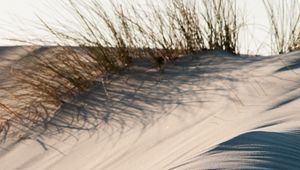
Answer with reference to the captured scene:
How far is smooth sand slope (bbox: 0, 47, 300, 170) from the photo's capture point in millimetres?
4160

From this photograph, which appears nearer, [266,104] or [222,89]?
[266,104]

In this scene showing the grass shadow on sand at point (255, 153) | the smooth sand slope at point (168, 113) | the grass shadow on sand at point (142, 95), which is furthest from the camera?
the grass shadow on sand at point (142, 95)

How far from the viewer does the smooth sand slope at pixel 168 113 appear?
4160mm

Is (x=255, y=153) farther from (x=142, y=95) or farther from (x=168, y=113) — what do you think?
(x=142, y=95)

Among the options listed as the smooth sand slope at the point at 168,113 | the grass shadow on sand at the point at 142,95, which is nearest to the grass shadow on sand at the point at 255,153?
the smooth sand slope at the point at 168,113

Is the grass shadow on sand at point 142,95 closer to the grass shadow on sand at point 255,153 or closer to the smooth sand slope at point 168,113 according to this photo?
the smooth sand slope at point 168,113

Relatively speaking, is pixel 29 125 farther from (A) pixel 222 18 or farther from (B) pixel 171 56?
(A) pixel 222 18

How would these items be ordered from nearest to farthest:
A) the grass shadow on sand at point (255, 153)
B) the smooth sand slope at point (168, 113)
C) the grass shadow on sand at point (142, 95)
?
the grass shadow on sand at point (255, 153) → the smooth sand slope at point (168, 113) → the grass shadow on sand at point (142, 95)

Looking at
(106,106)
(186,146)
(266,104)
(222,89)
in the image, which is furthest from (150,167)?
(106,106)

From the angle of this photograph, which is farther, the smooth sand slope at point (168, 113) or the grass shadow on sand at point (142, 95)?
the grass shadow on sand at point (142, 95)

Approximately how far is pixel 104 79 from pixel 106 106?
1.06ft

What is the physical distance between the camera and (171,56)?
5539mm

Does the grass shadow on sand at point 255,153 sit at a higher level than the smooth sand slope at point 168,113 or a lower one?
higher

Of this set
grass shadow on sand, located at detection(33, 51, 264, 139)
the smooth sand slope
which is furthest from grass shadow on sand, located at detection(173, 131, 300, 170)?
grass shadow on sand, located at detection(33, 51, 264, 139)
